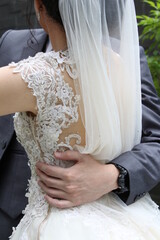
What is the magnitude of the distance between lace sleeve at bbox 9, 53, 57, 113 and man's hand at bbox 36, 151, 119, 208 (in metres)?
0.17

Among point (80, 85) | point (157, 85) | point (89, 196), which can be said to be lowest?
point (157, 85)

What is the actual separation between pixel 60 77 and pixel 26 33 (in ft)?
2.36

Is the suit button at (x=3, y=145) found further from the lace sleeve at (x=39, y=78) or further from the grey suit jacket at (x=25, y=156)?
the lace sleeve at (x=39, y=78)

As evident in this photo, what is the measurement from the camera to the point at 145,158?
145cm

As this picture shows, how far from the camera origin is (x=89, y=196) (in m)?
1.32

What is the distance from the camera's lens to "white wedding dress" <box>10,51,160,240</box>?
1214 mm

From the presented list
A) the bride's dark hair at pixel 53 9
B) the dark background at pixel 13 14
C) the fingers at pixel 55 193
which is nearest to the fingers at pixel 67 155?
the fingers at pixel 55 193

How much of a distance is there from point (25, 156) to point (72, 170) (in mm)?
428

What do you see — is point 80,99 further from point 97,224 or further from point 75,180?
point 97,224

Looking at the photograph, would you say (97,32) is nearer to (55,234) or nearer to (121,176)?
(121,176)

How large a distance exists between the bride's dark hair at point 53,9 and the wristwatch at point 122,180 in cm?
48

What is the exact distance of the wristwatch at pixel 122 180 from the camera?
1374 millimetres

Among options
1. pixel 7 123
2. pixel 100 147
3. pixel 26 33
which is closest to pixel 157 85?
pixel 26 33

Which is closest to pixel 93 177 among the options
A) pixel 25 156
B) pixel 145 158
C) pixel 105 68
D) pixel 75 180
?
pixel 75 180
